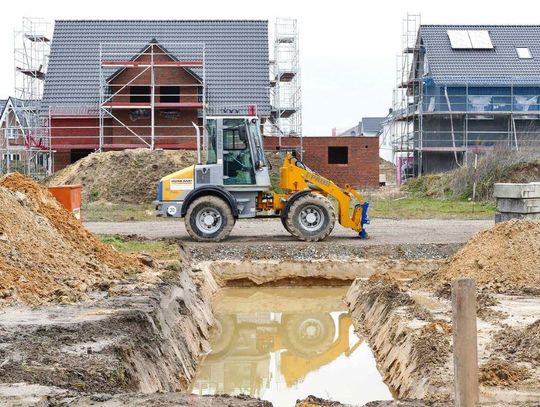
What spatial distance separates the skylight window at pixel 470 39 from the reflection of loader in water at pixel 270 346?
2859 cm

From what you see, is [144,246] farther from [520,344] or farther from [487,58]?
[487,58]

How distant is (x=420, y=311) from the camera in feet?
35.6

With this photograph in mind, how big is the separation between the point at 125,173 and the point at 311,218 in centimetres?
1424

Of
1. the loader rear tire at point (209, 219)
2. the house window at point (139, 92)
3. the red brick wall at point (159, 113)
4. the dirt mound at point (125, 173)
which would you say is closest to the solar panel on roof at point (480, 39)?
the red brick wall at point (159, 113)

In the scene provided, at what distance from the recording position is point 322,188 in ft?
60.3

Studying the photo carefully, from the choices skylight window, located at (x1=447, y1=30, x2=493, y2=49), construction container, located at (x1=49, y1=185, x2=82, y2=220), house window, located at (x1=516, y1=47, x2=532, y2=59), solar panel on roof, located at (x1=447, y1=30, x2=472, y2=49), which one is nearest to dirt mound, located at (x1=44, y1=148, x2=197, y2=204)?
construction container, located at (x1=49, y1=185, x2=82, y2=220)

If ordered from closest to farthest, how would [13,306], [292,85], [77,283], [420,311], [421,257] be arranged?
[13,306], [420,311], [77,283], [421,257], [292,85]

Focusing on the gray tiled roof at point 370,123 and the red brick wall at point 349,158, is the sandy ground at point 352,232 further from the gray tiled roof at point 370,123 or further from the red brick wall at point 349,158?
the gray tiled roof at point 370,123

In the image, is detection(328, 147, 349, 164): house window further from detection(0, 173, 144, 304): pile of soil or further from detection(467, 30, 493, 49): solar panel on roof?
detection(0, 173, 144, 304): pile of soil

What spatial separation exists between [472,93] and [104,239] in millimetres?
25565

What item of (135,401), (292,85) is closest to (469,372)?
(135,401)

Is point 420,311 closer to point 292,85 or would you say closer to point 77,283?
point 77,283

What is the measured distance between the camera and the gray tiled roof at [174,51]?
3712cm

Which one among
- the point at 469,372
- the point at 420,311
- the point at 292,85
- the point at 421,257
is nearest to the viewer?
the point at 469,372
